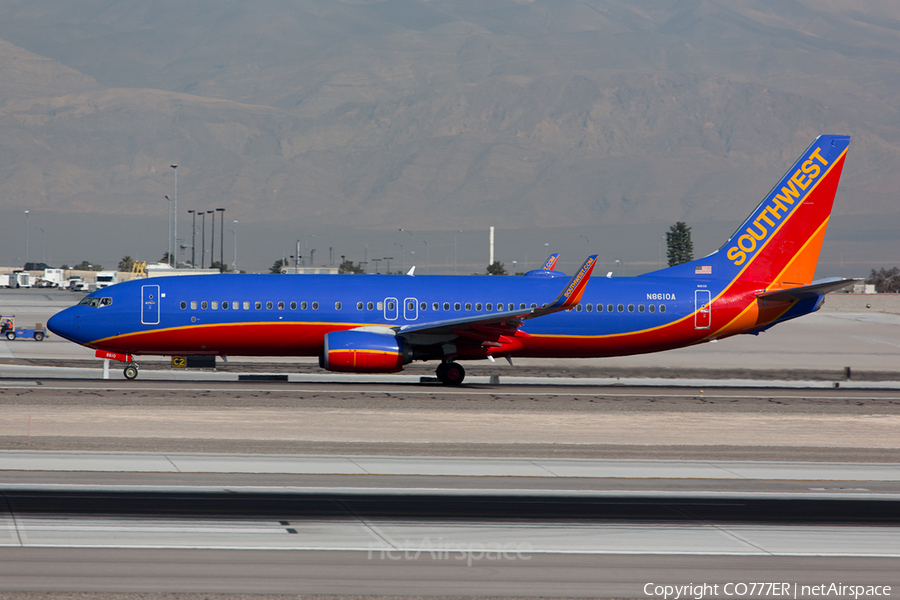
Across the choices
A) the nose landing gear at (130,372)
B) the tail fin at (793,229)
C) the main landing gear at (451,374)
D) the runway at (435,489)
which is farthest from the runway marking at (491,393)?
the tail fin at (793,229)

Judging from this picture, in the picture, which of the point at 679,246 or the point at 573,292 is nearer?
the point at 573,292

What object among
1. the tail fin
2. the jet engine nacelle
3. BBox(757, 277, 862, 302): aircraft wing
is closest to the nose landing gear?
the jet engine nacelle

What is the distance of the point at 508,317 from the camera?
1297 inches

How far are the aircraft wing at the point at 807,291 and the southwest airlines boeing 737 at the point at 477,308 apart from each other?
0.23 feet

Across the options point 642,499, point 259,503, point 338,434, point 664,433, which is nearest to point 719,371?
point 664,433

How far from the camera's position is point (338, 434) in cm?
2355

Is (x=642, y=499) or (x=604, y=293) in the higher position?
(x=604, y=293)

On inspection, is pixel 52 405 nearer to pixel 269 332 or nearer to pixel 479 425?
pixel 269 332

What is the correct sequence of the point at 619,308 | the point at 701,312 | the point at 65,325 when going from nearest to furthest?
the point at 65,325 → the point at 619,308 → the point at 701,312

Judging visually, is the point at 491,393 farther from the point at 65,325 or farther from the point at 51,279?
the point at 51,279

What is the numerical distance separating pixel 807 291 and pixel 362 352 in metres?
17.4

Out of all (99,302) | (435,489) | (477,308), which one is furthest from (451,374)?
(435,489)

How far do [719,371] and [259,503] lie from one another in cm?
3183

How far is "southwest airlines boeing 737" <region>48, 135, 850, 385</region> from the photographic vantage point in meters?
33.8
